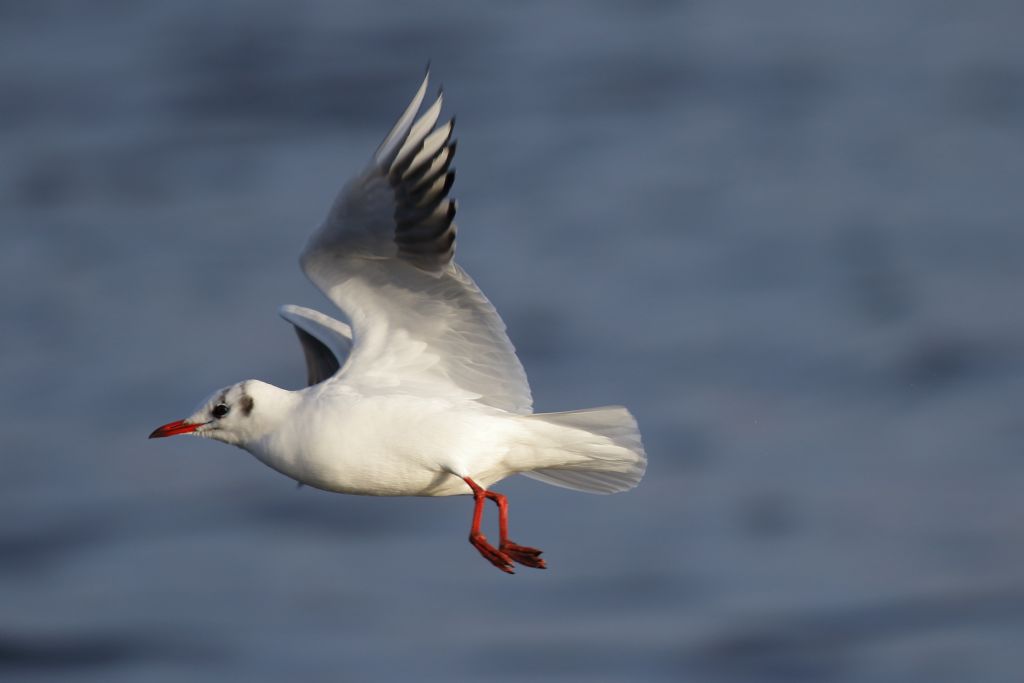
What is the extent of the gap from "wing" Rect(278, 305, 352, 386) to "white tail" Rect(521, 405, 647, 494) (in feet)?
3.99

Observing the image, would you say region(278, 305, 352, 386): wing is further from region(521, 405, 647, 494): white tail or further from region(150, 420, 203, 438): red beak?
region(521, 405, 647, 494): white tail

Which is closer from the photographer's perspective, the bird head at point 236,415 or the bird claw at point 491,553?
the bird claw at point 491,553

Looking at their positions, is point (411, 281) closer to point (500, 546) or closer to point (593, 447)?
point (593, 447)

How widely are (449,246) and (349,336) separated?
1256 mm

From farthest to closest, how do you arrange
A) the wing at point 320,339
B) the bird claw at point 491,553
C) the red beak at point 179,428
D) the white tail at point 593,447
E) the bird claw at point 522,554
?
the wing at point 320,339
the red beak at point 179,428
the white tail at point 593,447
the bird claw at point 522,554
the bird claw at point 491,553

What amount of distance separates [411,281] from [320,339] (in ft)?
3.44

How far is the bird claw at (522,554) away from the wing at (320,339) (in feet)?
4.85

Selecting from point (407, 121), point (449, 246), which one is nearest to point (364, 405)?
point (449, 246)

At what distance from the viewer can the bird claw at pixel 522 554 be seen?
24.3 ft

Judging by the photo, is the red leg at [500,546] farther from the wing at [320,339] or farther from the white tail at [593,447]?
the wing at [320,339]

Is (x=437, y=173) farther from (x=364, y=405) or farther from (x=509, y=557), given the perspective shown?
(x=509, y=557)

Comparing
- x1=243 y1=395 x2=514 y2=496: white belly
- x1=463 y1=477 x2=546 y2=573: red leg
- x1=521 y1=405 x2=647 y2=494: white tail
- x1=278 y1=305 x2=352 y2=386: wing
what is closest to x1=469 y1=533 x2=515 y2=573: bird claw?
x1=463 y1=477 x2=546 y2=573: red leg

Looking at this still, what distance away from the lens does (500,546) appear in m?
7.45

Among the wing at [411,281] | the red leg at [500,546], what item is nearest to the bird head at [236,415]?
the wing at [411,281]
